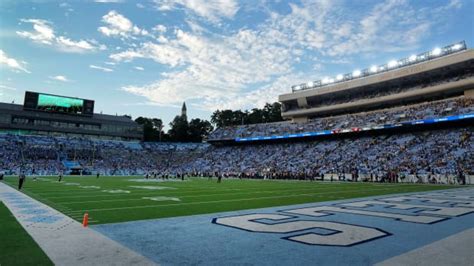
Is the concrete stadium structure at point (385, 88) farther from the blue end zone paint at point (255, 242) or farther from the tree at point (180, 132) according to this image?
the blue end zone paint at point (255, 242)

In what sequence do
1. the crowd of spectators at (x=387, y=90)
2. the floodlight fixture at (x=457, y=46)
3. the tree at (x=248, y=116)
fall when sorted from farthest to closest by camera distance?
1. the tree at (x=248, y=116)
2. the crowd of spectators at (x=387, y=90)
3. the floodlight fixture at (x=457, y=46)

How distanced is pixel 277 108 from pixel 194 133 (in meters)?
29.2

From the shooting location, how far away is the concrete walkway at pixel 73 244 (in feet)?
18.2

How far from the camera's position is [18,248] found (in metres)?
6.27

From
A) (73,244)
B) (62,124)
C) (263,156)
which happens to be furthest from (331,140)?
(62,124)

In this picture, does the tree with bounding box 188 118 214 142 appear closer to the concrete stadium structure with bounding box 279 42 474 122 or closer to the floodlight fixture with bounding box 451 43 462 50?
the concrete stadium structure with bounding box 279 42 474 122

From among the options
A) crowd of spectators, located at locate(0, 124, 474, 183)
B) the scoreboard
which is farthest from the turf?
the scoreboard

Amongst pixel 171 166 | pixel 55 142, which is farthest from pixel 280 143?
pixel 55 142

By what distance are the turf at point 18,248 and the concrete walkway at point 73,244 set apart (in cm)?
11

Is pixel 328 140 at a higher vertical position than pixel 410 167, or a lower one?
higher

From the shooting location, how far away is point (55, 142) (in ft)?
225

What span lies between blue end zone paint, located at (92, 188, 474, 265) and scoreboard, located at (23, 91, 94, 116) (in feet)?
249

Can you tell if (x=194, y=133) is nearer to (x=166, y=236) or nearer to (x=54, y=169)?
(x=54, y=169)

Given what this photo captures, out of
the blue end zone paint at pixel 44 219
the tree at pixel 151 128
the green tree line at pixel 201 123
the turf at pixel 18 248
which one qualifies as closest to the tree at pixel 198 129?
the green tree line at pixel 201 123
